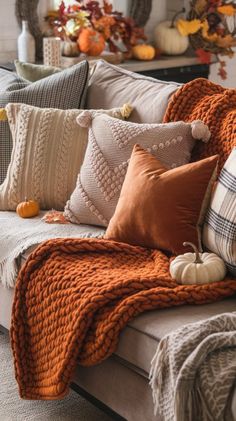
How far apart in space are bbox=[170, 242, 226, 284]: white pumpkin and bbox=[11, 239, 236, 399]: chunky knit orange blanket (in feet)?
0.09

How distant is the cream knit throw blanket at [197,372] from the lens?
6.45 ft

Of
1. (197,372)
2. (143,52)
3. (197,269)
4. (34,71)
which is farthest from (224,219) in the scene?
(143,52)

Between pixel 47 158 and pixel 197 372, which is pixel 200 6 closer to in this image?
pixel 47 158

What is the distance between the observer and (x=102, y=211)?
2.92 metres

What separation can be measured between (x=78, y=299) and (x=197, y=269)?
1.11 feet

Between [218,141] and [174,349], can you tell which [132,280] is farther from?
[218,141]

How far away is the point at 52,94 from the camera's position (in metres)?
3.33

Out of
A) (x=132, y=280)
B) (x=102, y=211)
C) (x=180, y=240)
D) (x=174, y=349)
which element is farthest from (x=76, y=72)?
(x=174, y=349)

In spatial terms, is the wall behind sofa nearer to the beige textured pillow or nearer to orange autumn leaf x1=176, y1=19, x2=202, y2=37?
orange autumn leaf x1=176, y1=19, x2=202, y2=37

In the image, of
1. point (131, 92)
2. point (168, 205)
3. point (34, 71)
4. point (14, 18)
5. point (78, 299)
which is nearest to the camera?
point (78, 299)

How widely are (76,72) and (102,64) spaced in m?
0.17

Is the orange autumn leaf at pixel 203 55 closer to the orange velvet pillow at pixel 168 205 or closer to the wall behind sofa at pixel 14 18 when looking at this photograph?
the wall behind sofa at pixel 14 18

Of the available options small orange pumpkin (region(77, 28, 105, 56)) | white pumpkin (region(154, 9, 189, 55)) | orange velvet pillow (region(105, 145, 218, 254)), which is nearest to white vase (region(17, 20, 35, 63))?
small orange pumpkin (region(77, 28, 105, 56))

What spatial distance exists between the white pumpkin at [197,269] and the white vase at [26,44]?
235 centimetres
